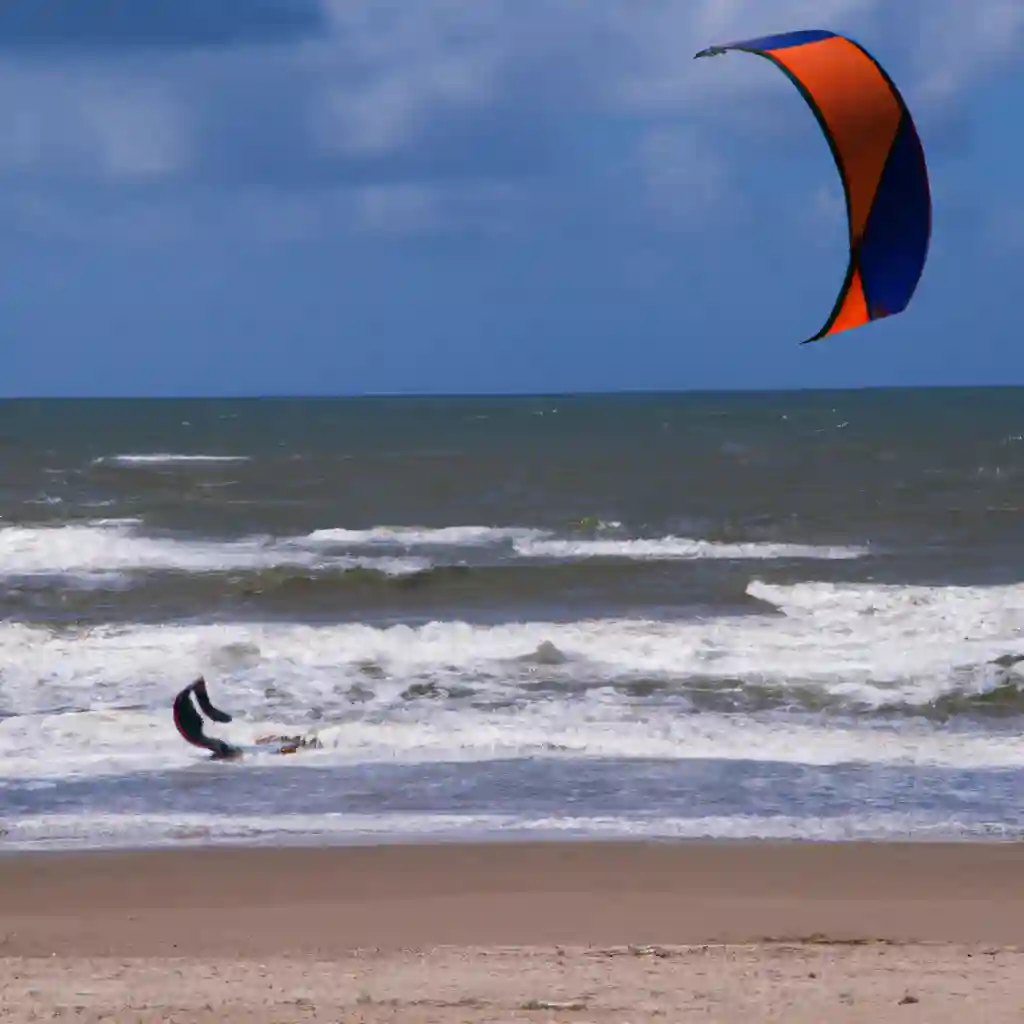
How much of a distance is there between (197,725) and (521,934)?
427 cm

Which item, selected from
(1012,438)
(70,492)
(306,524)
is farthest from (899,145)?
(1012,438)

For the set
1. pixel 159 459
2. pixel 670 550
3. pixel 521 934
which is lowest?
pixel 521 934

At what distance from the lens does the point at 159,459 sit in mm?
54438

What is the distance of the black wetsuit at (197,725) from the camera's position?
33.9ft

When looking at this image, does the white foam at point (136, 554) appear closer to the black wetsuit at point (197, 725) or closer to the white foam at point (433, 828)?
the black wetsuit at point (197, 725)

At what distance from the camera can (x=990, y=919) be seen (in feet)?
23.1

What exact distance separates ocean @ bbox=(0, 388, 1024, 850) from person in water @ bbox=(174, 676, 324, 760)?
0.10m

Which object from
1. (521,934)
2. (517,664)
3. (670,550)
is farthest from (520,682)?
(670,550)

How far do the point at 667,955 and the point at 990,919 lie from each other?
162 centimetres

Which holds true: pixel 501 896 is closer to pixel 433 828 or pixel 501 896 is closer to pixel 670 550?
pixel 433 828

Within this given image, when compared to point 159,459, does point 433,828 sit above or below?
below

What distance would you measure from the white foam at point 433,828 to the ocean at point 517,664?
24mm

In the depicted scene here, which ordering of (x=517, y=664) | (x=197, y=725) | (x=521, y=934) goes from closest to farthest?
(x=521, y=934) < (x=197, y=725) < (x=517, y=664)

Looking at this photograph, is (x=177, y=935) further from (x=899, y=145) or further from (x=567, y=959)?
(x=899, y=145)
